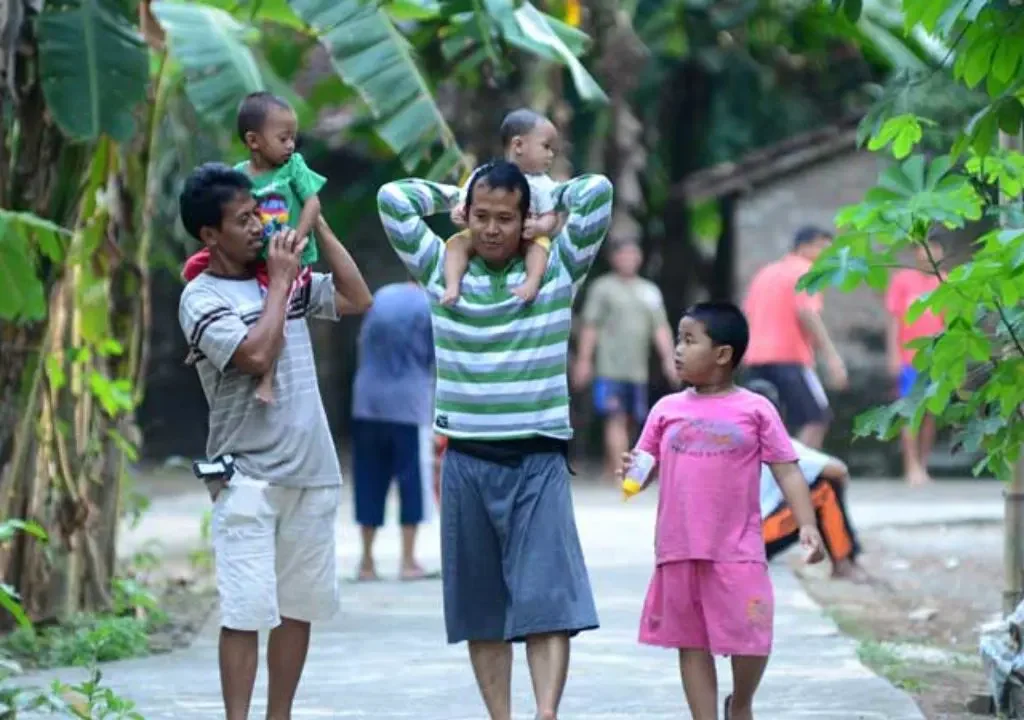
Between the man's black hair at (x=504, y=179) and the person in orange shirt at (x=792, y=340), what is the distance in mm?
8257

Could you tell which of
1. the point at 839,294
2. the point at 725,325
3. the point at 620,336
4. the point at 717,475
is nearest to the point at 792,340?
the point at 620,336

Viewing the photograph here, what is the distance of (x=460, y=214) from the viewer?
7.14 meters

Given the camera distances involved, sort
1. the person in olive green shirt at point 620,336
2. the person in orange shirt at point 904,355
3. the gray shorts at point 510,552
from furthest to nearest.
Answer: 1. the person in olive green shirt at point 620,336
2. the person in orange shirt at point 904,355
3. the gray shorts at point 510,552

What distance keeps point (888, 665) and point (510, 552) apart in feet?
9.36

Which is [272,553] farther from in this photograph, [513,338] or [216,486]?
[513,338]

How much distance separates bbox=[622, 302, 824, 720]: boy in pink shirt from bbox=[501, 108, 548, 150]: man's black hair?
2.50 ft

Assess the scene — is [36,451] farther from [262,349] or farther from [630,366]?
[630,366]

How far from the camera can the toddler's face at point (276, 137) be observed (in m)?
7.03

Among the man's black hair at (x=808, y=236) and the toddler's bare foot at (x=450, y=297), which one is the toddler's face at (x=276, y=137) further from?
the man's black hair at (x=808, y=236)

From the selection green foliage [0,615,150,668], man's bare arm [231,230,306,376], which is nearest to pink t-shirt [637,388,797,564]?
man's bare arm [231,230,306,376]

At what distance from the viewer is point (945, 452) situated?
2125cm

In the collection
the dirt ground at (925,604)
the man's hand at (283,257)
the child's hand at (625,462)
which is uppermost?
the man's hand at (283,257)

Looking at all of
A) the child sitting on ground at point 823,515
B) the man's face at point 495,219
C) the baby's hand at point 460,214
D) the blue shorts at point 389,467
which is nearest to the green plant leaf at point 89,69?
the baby's hand at point 460,214

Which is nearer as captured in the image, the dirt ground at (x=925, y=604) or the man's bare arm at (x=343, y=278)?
the man's bare arm at (x=343, y=278)
